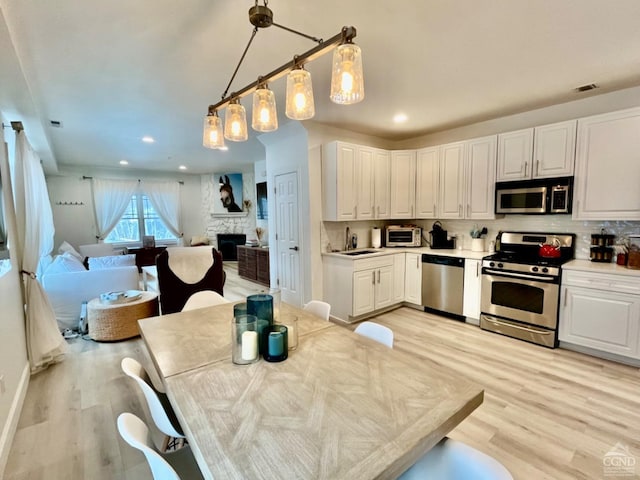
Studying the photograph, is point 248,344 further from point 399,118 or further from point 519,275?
point 399,118

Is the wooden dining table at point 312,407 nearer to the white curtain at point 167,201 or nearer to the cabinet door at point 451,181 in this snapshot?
the cabinet door at point 451,181

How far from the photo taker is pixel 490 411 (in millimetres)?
2234

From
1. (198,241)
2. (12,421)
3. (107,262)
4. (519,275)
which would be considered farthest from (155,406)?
(198,241)

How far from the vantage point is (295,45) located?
7.21 ft

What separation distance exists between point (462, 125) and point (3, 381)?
5.32 m

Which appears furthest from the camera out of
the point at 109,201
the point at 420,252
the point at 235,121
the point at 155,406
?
the point at 109,201

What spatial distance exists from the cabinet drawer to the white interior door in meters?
3.14

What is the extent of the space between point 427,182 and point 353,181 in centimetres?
117

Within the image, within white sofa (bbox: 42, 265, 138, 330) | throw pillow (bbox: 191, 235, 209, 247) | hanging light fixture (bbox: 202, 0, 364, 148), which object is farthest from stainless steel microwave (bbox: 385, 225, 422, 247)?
throw pillow (bbox: 191, 235, 209, 247)

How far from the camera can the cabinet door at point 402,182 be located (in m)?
4.61

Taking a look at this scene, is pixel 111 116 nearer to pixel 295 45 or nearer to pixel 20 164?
pixel 20 164

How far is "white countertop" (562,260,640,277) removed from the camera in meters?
2.78

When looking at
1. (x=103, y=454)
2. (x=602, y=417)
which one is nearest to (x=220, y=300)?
(x=103, y=454)

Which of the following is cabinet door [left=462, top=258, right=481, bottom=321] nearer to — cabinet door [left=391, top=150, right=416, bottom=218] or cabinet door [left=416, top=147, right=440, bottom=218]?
cabinet door [left=416, top=147, right=440, bottom=218]
